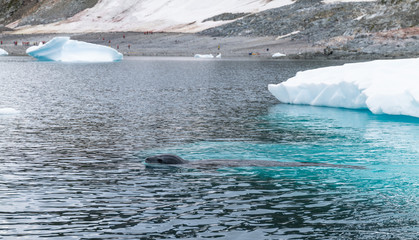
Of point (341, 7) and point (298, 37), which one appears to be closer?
point (298, 37)

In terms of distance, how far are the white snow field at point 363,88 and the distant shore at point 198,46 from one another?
65.2 meters

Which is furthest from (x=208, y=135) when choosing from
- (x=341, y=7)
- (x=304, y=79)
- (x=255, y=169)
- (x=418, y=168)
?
(x=341, y=7)

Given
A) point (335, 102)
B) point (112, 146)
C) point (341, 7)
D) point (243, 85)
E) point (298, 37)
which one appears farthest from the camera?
point (341, 7)

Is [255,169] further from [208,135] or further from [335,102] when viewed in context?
[335,102]

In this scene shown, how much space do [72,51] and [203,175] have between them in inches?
3413

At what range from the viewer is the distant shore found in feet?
380

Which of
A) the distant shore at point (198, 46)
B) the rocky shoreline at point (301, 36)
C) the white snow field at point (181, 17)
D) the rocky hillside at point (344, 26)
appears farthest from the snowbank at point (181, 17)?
the rocky hillside at point (344, 26)

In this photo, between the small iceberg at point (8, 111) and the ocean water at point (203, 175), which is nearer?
the ocean water at point (203, 175)

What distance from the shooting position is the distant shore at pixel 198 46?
116m

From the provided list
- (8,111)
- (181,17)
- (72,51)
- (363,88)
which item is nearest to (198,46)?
(181,17)

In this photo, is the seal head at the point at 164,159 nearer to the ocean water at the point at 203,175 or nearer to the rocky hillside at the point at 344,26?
the ocean water at the point at 203,175

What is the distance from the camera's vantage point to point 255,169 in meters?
22.2

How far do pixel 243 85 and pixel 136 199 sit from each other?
46470 millimetres

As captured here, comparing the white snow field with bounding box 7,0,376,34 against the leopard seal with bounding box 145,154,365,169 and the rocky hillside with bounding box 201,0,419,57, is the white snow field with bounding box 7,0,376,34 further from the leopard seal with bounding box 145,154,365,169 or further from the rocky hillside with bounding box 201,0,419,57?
the leopard seal with bounding box 145,154,365,169
